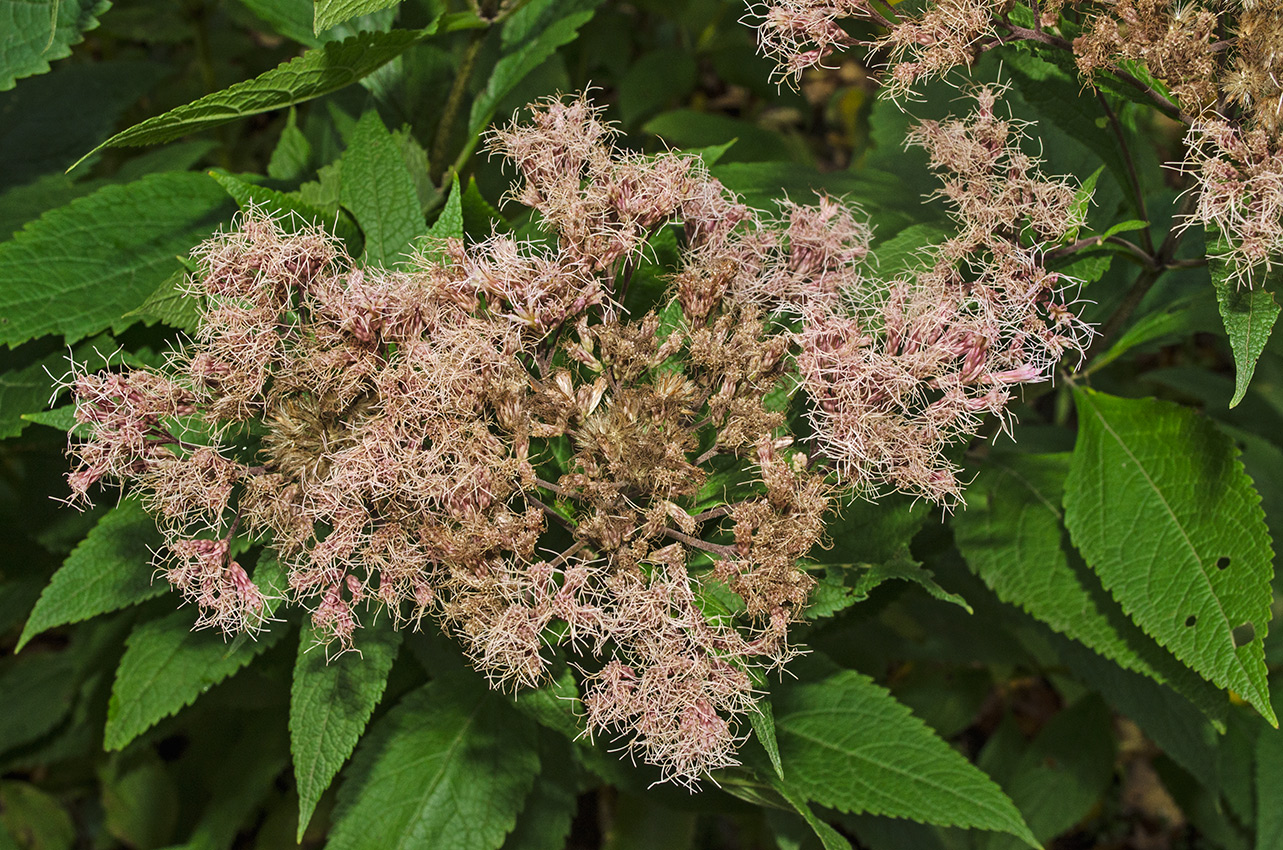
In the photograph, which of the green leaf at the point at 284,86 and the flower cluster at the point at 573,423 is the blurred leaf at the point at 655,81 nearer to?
the green leaf at the point at 284,86

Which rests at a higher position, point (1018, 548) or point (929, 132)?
point (929, 132)

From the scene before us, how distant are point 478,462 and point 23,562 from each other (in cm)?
218

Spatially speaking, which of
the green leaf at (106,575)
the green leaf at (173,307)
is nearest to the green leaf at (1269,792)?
the green leaf at (106,575)

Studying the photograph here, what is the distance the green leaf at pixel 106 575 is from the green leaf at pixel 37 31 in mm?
1049

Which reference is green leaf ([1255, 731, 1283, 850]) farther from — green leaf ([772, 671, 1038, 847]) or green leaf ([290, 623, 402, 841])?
green leaf ([290, 623, 402, 841])

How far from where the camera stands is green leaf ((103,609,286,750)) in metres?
1.92

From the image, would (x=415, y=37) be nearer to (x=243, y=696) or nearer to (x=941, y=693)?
(x=243, y=696)

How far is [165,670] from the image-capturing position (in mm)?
1979

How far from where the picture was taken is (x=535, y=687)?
5.32ft

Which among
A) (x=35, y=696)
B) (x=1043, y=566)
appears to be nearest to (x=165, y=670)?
(x=35, y=696)

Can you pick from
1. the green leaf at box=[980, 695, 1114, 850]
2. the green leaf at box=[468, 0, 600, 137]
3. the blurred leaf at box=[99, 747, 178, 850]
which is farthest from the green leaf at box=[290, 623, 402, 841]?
the green leaf at box=[980, 695, 1114, 850]

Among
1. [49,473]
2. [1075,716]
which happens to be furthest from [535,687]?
[1075,716]

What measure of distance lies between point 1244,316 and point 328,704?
66.1 inches

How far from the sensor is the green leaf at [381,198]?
184cm
